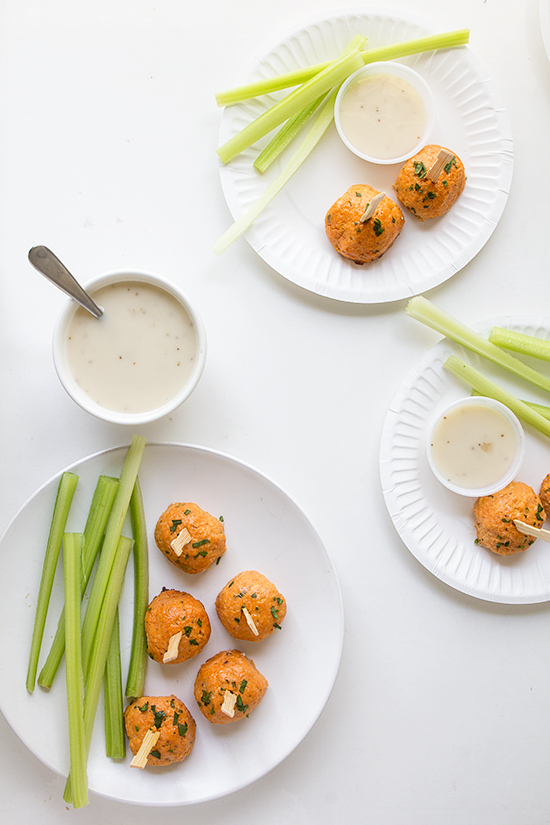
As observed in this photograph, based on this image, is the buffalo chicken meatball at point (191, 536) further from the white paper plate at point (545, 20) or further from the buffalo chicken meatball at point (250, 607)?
the white paper plate at point (545, 20)

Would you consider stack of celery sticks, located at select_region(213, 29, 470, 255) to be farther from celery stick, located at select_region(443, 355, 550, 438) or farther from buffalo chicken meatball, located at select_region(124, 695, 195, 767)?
buffalo chicken meatball, located at select_region(124, 695, 195, 767)

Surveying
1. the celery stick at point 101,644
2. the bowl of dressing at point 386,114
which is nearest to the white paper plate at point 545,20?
the bowl of dressing at point 386,114

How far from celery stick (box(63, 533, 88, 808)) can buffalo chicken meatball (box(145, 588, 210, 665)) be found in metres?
0.19

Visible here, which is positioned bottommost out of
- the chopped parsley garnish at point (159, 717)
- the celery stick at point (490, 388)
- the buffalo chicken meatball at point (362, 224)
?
the chopped parsley garnish at point (159, 717)

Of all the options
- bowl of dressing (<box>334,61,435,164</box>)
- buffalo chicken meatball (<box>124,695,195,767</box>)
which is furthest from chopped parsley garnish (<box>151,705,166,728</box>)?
bowl of dressing (<box>334,61,435,164</box>)

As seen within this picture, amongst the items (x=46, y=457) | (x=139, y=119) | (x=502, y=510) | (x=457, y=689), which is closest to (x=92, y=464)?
(x=46, y=457)

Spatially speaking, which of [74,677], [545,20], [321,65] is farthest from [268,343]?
[545,20]

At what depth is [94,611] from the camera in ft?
5.49

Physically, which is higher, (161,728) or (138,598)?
(138,598)

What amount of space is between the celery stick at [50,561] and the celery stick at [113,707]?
20 centimetres

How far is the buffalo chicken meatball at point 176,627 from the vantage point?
5.38 ft

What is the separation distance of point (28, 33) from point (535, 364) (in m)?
1.83

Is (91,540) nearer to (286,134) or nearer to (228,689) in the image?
(228,689)

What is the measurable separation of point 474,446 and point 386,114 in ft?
3.28
